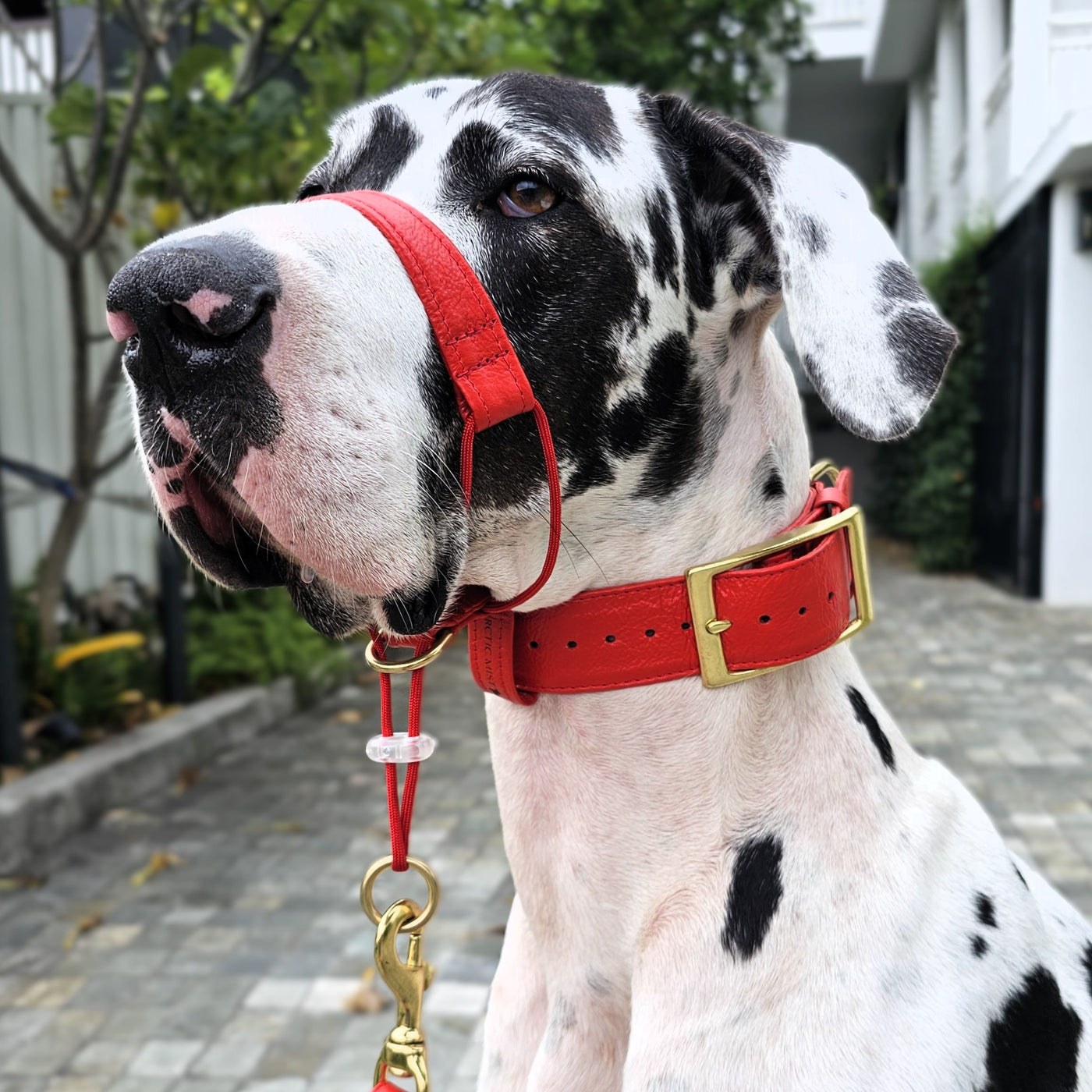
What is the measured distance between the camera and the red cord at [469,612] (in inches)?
49.1

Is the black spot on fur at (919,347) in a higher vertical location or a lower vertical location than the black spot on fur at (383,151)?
lower

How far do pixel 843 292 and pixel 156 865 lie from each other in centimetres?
392

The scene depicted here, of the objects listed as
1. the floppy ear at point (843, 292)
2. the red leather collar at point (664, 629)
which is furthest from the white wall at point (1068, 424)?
the red leather collar at point (664, 629)

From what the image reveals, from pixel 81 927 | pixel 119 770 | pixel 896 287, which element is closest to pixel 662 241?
pixel 896 287

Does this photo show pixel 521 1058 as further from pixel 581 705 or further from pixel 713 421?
pixel 713 421

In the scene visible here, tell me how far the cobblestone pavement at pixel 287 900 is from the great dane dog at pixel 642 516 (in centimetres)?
187

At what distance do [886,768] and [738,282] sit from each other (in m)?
0.68

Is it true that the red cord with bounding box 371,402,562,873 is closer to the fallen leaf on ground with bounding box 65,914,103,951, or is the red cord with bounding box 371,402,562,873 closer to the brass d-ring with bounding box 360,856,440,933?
the brass d-ring with bounding box 360,856,440,933

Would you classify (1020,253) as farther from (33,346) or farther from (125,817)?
(125,817)

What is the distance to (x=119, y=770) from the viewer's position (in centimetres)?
496

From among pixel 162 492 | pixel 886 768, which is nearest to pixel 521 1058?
pixel 886 768

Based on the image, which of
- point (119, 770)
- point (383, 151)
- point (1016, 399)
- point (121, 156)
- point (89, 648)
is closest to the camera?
point (383, 151)

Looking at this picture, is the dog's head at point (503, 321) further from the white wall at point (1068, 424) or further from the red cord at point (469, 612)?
the white wall at point (1068, 424)

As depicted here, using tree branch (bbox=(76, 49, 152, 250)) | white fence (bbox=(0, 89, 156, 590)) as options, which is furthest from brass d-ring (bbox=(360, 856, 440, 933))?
white fence (bbox=(0, 89, 156, 590))
